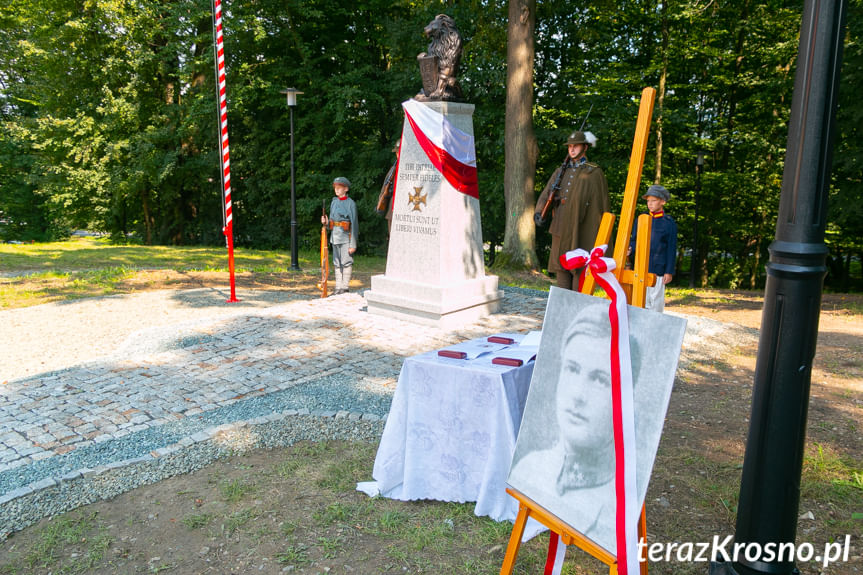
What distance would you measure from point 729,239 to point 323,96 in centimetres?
1524

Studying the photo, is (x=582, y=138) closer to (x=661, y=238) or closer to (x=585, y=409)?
(x=661, y=238)

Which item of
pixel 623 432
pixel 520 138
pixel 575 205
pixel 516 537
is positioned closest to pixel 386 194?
pixel 575 205

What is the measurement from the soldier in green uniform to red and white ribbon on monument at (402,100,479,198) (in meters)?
1.28

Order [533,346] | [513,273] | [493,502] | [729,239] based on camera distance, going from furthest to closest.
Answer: [729,239]
[513,273]
[533,346]
[493,502]

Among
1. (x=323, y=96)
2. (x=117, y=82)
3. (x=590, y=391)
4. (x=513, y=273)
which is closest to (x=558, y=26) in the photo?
(x=323, y=96)

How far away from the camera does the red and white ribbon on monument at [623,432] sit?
2.05 meters

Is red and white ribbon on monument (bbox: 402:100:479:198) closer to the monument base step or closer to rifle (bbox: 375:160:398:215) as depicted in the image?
the monument base step

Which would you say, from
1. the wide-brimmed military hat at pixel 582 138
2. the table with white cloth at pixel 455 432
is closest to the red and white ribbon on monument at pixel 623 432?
the table with white cloth at pixel 455 432

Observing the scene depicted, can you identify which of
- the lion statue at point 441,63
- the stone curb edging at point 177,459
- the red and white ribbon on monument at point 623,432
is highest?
the lion statue at point 441,63

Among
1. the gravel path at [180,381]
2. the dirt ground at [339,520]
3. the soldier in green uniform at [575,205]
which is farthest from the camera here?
the soldier in green uniform at [575,205]

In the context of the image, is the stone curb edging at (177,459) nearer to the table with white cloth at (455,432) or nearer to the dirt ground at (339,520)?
the dirt ground at (339,520)

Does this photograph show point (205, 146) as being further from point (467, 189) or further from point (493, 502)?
point (493, 502)

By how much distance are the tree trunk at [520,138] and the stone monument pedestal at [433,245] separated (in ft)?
17.4

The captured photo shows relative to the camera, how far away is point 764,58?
17328mm
